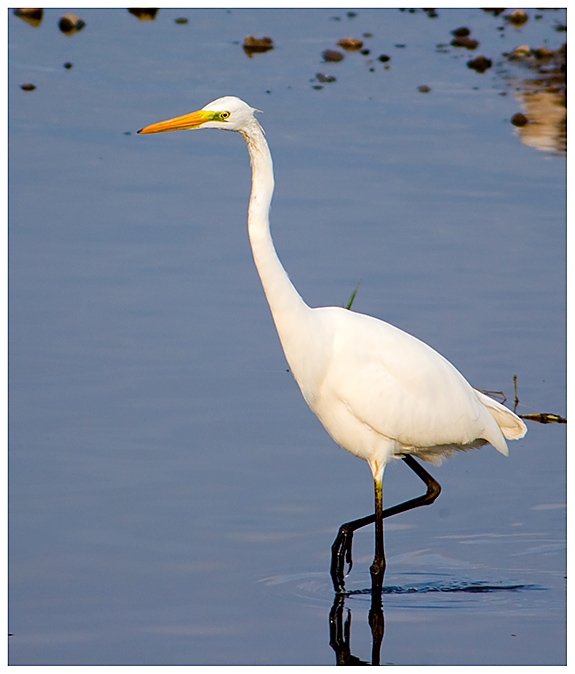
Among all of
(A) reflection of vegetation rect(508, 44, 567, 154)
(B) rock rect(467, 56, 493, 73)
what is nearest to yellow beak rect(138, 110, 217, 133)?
(A) reflection of vegetation rect(508, 44, 567, 154)

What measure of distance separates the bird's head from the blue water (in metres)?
1.45

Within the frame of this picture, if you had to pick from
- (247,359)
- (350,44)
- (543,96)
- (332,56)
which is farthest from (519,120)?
(247,359)

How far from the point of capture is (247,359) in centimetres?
607

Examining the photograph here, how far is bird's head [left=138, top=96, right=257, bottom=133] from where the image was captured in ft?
14.1

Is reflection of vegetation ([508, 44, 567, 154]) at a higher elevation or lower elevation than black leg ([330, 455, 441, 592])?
lower

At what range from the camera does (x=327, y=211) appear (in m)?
7.94

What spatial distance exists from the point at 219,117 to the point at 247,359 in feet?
6.37

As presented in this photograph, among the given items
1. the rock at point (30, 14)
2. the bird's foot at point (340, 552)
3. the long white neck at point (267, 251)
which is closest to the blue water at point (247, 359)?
the bird's foot at point (340, 552)

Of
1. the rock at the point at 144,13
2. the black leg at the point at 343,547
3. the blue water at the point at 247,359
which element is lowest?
the rock at the point at 144,13

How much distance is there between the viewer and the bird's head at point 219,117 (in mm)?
4312

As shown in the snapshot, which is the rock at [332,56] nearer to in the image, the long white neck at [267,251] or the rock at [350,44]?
the rock at [350,44]

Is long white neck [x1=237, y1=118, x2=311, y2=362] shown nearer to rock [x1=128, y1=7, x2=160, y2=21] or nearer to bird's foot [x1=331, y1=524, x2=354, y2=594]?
bird's foot [x1=331, y1=524, x2=354, y2=594]

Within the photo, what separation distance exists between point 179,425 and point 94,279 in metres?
1.63
